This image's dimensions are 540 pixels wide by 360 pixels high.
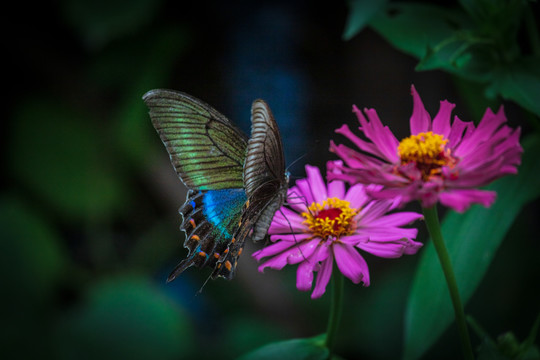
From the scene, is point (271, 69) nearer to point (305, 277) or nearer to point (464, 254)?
point (464, 254)

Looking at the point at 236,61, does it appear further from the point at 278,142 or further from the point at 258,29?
the point at 278,142

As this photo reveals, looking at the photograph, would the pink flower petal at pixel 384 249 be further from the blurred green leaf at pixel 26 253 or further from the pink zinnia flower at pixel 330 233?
the blurred green leaf at pixel 26 253

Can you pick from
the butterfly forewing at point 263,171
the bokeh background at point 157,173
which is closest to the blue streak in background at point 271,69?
the bokeh background at point 157,173

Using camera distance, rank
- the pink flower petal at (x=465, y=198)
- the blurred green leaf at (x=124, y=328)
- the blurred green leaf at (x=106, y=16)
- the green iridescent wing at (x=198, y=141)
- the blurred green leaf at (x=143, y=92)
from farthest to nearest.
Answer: the blurred green leaf at (x=143, y=92) → the blurred green leaf at (x=106, y=16) → the blurred green leaf at (x=124, y=328) → the green iridescent wing at (x=198, y=141) → the pink flower petal at (x=465, y=198)

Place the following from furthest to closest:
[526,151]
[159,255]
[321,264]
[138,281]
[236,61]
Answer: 1. [236,61]
2. [159,255]
3. [138,281]
4. [526,151]
5. [321,264]

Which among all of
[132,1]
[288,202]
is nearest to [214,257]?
[288,202]

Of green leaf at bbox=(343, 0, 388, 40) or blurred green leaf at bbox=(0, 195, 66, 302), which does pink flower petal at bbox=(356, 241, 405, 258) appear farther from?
blurred green leaf at bbox=(0, 195, 66, 302)
